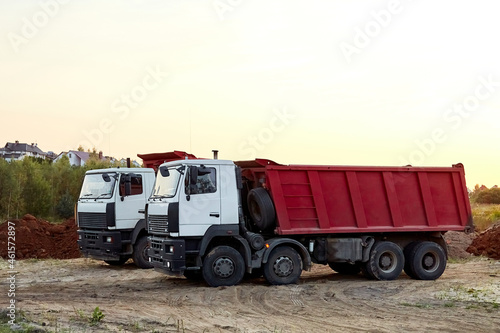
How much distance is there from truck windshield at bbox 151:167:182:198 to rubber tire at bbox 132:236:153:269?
3.90 metres

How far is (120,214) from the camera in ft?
62.0

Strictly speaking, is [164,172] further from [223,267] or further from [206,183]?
[223,267]

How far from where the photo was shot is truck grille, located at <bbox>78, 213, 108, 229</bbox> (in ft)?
62.1

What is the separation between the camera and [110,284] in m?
16.1

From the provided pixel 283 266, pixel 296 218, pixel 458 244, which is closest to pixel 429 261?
pixel 296 218

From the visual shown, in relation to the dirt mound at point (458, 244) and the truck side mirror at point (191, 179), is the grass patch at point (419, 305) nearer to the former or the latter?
the truck side mirror at point (191, 179)

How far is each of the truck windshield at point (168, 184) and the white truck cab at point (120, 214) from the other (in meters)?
3.59

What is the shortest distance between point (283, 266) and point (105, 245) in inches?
248

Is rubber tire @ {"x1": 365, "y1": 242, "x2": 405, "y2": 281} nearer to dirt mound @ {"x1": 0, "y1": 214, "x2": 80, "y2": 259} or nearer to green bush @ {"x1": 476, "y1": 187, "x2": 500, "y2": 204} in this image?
dirt mound @ {"x1": 0, "y1": 214, "x2": 80, "y2": 259}

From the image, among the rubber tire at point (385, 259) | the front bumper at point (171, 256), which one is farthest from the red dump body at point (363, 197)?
the front bumper at point (171, 256)

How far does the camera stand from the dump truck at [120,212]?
18.9m

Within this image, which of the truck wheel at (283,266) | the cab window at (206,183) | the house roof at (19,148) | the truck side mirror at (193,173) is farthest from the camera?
the house roof at (19,148)

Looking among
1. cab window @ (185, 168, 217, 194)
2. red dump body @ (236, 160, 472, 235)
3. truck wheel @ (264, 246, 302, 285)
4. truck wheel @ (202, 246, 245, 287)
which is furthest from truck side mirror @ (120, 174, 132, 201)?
truck wheel @ (264, 246, 302, 285)

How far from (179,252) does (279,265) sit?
2.50 meters
